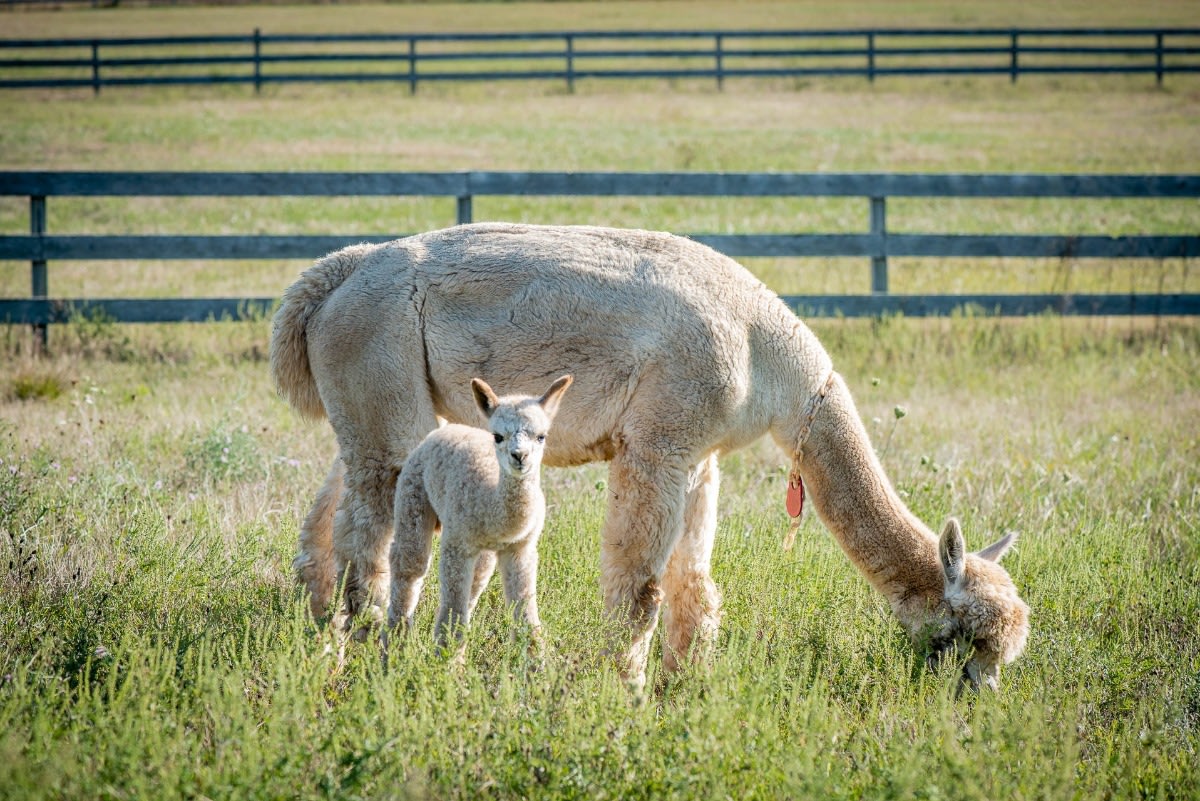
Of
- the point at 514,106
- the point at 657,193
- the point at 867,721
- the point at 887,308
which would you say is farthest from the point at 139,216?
the point at 867,721

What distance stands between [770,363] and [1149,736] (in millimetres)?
1925

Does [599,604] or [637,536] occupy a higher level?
[637,536]

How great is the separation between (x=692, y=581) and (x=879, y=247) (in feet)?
21.4

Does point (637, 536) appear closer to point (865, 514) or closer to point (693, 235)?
point (865, 514)

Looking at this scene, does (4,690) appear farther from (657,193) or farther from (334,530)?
(657,193)

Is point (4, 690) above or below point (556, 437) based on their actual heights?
Result: below

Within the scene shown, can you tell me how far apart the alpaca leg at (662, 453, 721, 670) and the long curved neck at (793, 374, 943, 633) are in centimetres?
45

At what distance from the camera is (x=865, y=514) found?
15.9 ft

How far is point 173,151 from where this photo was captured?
73.5 feet

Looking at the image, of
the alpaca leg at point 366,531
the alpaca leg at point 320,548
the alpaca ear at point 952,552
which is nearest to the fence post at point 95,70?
the alpaca leg at point 320,548

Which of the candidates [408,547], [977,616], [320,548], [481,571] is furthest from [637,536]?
[320,548]

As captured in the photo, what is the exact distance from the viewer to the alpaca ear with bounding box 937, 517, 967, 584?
4.50m

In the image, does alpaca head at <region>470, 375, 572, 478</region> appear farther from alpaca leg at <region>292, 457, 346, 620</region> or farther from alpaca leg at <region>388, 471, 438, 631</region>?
alpaca leg at <region>292, 457, 346, 620</region>

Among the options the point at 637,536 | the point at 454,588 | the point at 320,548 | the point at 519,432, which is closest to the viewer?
the point at 519,432
